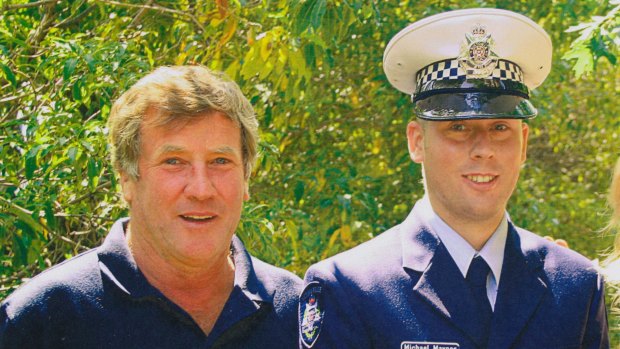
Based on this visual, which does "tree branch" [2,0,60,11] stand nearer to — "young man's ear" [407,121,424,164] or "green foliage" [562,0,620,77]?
"young man's ear" [407,121,424,164]

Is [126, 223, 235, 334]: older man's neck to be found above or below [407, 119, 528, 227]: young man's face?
below

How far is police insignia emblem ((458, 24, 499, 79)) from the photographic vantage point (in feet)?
9.55

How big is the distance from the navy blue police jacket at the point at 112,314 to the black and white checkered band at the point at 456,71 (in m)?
0.84

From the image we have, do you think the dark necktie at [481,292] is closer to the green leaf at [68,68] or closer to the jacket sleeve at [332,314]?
the jacket sleeve at [332,314]

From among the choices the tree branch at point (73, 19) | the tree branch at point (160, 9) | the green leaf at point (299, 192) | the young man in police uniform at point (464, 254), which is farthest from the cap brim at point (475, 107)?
the tree branch at point (73, 19)

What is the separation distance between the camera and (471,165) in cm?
279

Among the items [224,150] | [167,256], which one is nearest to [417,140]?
[224,150]

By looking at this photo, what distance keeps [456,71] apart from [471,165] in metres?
0.31

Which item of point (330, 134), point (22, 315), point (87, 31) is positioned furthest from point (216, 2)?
point (22, 315)

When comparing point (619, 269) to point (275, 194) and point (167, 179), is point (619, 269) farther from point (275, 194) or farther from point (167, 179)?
point (275, 194)

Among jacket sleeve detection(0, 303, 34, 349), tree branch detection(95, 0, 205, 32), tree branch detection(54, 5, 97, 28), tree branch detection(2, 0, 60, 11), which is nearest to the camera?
jacket sleeve detection(0, 303, 34, 349)

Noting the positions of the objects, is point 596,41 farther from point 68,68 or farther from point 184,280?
point 68,68

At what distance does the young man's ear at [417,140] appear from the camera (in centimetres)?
295

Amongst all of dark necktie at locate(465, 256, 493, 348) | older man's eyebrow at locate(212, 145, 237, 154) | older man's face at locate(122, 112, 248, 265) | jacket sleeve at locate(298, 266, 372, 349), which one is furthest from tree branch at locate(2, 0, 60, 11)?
dark necktie at locate(465, 256, 493, 348)
